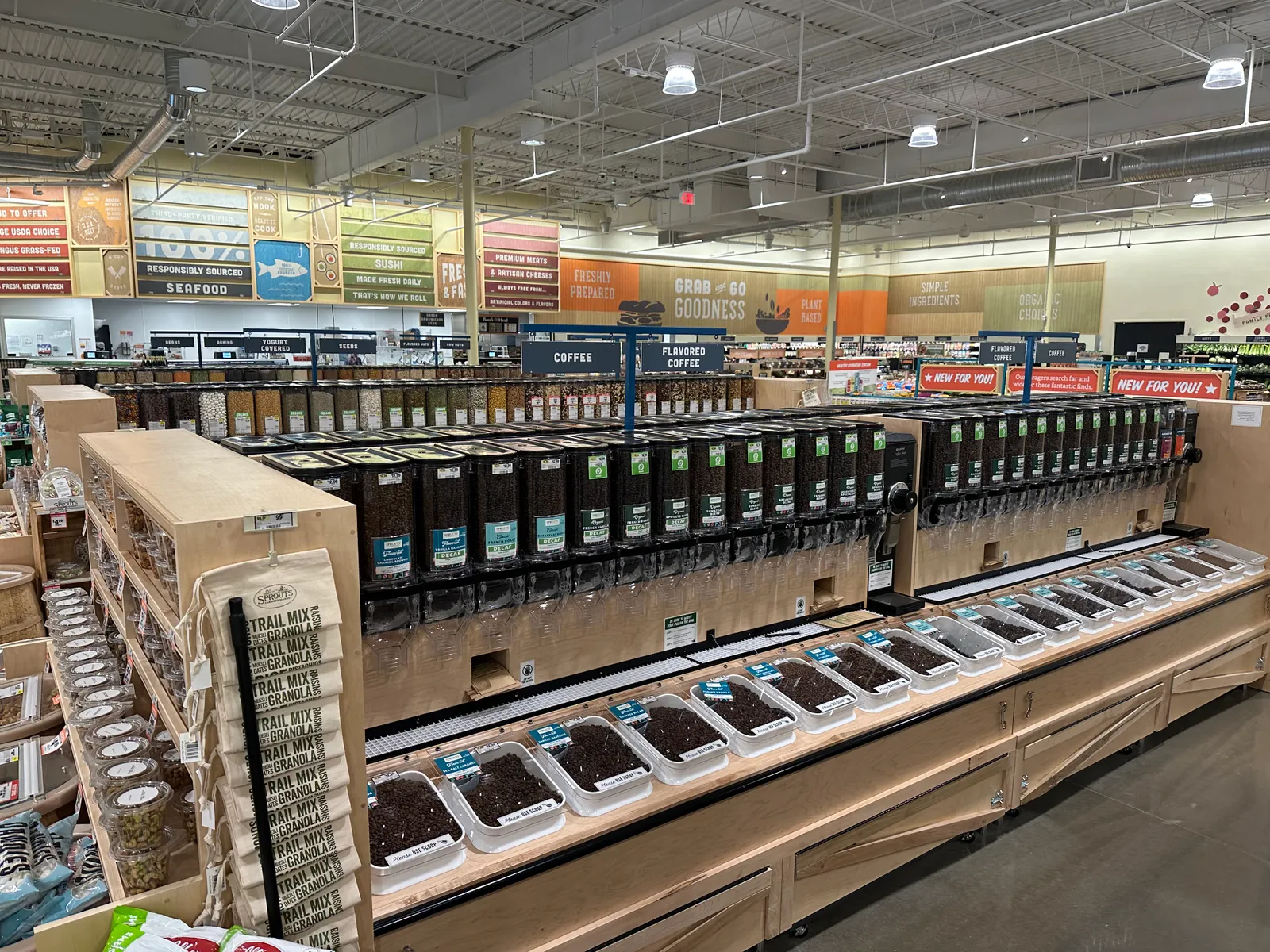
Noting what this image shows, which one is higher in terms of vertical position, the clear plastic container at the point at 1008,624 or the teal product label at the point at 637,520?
the teal product label at the point at 637,520

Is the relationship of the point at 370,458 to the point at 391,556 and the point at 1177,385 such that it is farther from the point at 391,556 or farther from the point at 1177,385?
the point at 1177,385

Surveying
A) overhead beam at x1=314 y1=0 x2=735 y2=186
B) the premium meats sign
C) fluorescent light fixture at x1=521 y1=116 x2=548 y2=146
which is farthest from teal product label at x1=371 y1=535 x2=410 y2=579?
the premium meats sign

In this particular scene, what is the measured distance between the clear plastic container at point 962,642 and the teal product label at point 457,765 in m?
1.99

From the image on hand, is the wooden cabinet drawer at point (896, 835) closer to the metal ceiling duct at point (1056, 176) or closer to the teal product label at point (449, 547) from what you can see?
the teal product label at point (449, 547)

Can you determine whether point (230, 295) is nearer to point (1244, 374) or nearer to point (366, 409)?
point (366, 409)

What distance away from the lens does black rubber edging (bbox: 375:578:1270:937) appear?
6.28 ft

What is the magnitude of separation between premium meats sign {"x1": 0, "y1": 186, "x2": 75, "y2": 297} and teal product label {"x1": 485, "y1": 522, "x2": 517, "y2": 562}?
1450cm

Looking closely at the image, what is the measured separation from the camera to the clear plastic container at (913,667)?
3.09 m

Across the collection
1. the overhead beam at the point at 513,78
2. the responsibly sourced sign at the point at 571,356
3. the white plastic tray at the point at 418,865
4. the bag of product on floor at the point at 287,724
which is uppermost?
the overhead beam at the point at 513,78

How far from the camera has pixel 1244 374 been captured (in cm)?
1482

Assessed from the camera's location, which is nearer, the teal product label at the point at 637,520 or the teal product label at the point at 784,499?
the teal product label at the point at 637,520

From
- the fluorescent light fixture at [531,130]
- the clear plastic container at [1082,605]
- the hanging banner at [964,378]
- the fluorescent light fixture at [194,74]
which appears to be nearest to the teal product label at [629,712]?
the clear plastic container at [1082,605]

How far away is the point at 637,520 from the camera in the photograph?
2.56m

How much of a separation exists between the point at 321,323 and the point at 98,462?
14.7 meters
